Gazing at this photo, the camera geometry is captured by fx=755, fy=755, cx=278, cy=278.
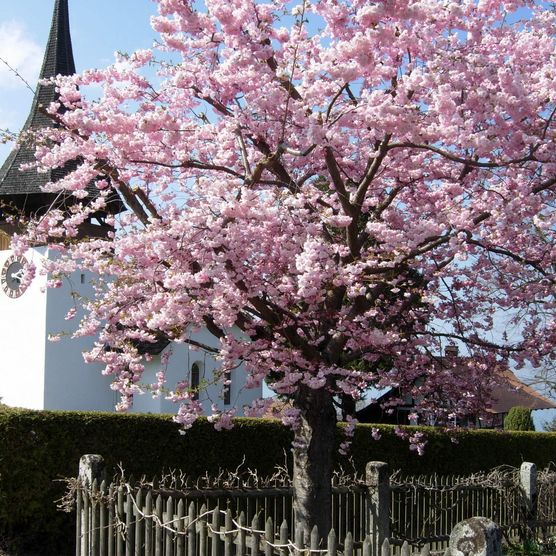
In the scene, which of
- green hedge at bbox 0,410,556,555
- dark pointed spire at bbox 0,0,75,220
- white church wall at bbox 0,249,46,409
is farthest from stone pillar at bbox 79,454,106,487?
white church wall at bbox 0,249,46,409

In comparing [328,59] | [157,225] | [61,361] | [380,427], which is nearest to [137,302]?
[157,225]

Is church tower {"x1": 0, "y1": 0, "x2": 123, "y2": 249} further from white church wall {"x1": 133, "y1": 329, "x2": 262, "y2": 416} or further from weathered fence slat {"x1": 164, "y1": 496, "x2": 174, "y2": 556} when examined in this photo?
weathered fence slat {"x1": 164, "y1": 496, "x2": 174, "y2": 556}

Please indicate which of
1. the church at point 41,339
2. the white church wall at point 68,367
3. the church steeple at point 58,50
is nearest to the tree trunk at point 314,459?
the church at point 41,339

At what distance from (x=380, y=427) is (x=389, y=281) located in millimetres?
8958

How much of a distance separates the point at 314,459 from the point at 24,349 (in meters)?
19.2

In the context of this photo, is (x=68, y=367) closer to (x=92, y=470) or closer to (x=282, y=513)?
(x=282, y=513)

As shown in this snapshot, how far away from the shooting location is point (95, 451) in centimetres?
1234

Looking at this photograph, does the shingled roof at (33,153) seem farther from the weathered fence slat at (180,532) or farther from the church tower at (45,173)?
the weathered fence slat at (180,532)

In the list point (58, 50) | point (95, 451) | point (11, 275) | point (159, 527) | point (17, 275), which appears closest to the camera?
point (159, 527)

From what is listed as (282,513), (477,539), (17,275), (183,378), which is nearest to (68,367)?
(17,275)

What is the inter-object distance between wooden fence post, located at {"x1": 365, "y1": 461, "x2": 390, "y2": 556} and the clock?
1906cm

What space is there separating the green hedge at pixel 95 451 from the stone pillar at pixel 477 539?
22.6 feet

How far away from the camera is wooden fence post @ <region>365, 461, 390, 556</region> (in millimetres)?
10102

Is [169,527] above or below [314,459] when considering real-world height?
below
